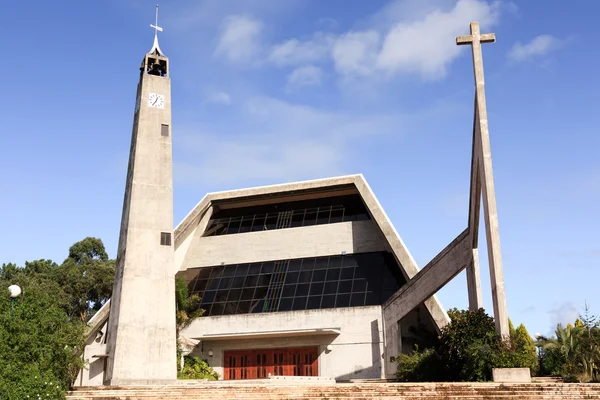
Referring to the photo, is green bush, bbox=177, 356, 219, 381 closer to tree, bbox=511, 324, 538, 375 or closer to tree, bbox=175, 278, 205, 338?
tree, bbox=175, 278, 205, 338

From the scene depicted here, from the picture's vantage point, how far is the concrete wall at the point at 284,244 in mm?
30672

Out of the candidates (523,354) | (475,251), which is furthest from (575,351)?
(475,251)

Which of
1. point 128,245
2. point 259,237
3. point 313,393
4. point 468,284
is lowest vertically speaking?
point 313,393

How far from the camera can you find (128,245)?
75.5 feet

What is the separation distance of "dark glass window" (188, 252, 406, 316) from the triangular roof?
53.8 inches

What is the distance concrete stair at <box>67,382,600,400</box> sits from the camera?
14953 millimetres

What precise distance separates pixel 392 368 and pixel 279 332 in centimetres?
523

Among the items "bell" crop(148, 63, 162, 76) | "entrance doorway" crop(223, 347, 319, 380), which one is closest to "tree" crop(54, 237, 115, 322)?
"entrance doorway" crop(223, 347, 319, 380)

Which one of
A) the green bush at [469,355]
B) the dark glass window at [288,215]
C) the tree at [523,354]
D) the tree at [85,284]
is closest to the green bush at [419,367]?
the green bush at [469,355]

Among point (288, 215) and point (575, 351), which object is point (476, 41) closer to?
point (575, 351)

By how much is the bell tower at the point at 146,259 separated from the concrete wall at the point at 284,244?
8829mm

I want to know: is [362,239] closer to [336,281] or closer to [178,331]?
[336,281]

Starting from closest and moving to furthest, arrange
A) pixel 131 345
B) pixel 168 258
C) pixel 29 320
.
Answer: pixel 29 320
pixel 131 345
pixel 168 258

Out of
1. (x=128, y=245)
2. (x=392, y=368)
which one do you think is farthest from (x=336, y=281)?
(x=128, y=245)
